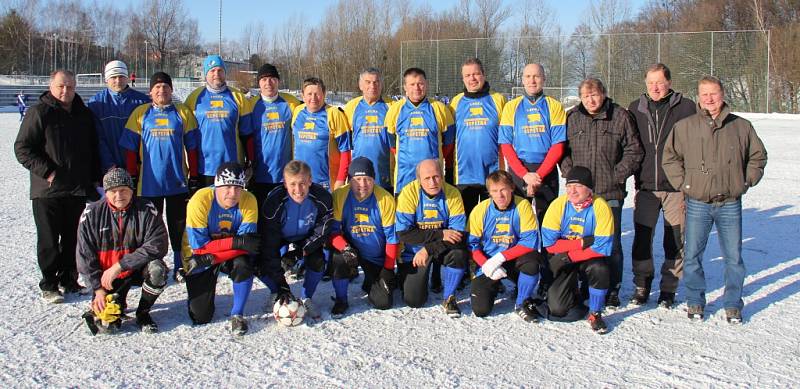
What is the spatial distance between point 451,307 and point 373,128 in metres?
1.83

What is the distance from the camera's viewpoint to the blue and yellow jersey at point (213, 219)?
14.2 feet

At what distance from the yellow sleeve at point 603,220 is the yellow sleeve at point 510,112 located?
3.52 feet

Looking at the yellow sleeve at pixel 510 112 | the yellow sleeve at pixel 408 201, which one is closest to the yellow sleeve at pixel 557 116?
the yellow sleeve at pixel 510 112

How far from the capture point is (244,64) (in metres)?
63.7

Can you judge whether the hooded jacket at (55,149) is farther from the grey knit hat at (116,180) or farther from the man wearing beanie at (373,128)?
the man wearing beanie at (373,128)

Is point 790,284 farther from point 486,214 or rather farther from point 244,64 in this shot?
point 244,64

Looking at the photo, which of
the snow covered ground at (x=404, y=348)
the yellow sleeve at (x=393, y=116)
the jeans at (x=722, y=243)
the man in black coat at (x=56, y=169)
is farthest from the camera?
the yellow sleeve at (x=393, y=116)

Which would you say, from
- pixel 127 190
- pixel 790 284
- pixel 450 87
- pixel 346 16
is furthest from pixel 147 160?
pixel 346 16

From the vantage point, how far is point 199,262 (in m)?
4.27

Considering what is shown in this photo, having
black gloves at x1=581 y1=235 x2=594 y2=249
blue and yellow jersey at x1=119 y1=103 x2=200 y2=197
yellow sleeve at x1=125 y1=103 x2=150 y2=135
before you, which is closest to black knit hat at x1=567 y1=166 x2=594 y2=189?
black gloves at x1=581 y1=235 x2=594 y2=249

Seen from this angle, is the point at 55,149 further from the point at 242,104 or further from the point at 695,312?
the point at 695,312

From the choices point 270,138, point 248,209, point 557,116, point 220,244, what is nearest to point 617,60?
point 557,116

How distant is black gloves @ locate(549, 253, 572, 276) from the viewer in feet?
14.5

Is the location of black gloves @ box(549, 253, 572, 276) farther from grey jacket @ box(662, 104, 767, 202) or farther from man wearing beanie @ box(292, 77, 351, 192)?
man wearing beanie @ box(292, 77, 351, 192)
